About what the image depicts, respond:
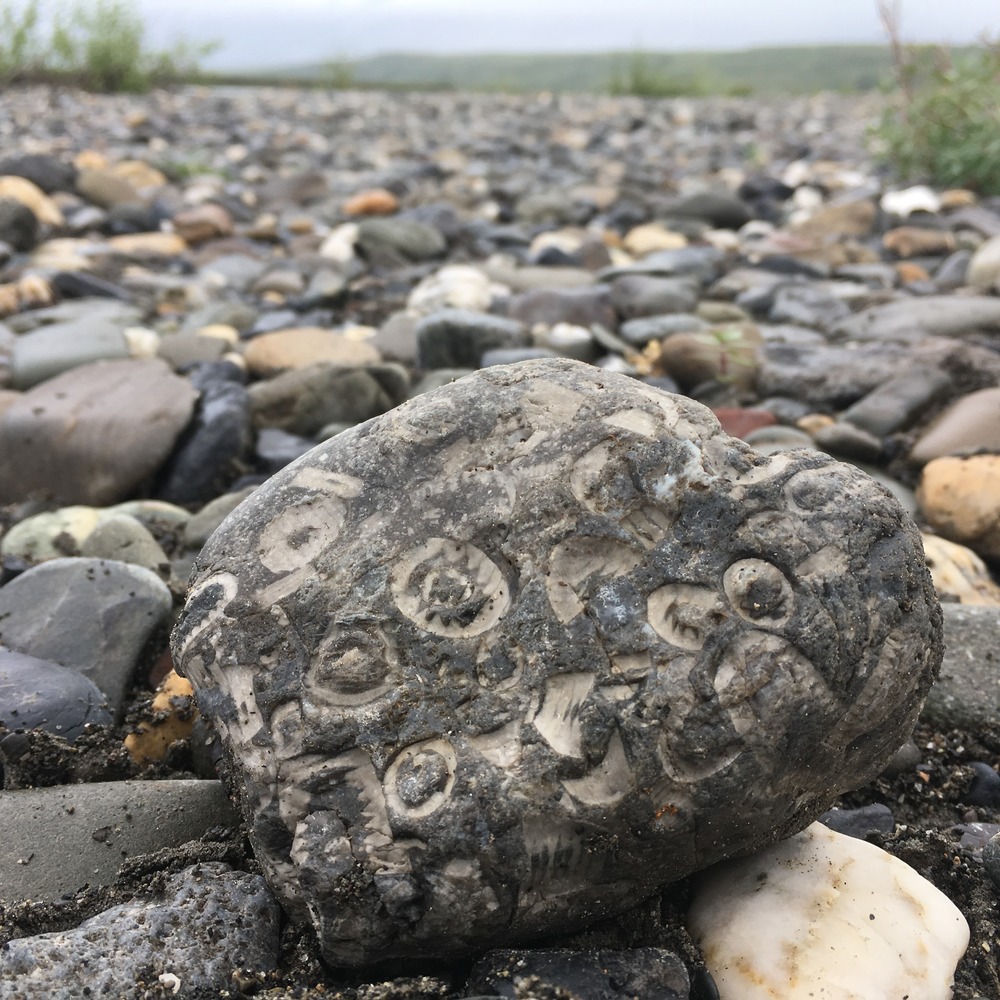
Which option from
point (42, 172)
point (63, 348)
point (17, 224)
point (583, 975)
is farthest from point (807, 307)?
point (42, 172)

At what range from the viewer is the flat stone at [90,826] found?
209cm

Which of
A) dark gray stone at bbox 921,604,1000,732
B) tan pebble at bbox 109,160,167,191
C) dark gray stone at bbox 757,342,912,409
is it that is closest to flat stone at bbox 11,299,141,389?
dark gray stone at bbox 757,342,912,409

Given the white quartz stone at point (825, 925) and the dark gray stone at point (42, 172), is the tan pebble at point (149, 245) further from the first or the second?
the white quartz stone at point (825, 925)

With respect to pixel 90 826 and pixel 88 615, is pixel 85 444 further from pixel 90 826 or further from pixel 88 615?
pixel 90 826

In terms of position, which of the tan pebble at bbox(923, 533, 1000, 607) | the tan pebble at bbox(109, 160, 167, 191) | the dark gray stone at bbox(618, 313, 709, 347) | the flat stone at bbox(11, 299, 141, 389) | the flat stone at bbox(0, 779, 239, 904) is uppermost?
the tan pebble at bbox(109, 160, 167, 191)

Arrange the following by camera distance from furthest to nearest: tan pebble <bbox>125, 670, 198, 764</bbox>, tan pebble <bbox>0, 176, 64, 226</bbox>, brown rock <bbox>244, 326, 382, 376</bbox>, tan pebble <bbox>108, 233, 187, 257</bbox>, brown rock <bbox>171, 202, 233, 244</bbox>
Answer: brown rock <bbox>171, 202, 233, 244</bbox> → tan pebble <bbox>0, 176, 64, 226</bbox> → tan pebble <bbox>108, 233, 187, 257</bbox> → brown rock <bbox>244, 326, 382, 376</bbox> → tan pebble <bbox>125, 670, 198, 764</bbox>

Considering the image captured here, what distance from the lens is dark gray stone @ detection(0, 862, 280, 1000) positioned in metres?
1.74

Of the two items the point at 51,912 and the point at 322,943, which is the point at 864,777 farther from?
the point at 51,912

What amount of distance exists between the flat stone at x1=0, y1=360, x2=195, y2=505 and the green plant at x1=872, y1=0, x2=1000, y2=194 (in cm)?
727

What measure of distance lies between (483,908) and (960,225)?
298 inches

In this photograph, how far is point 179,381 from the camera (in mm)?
4438

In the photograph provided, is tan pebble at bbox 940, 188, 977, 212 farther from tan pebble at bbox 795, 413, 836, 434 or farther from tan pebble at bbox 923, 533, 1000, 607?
tan pebble at bbox 923, 533, 1000, 607

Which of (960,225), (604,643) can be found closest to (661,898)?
(604,643)

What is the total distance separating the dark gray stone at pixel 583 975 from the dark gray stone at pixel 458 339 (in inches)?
141
